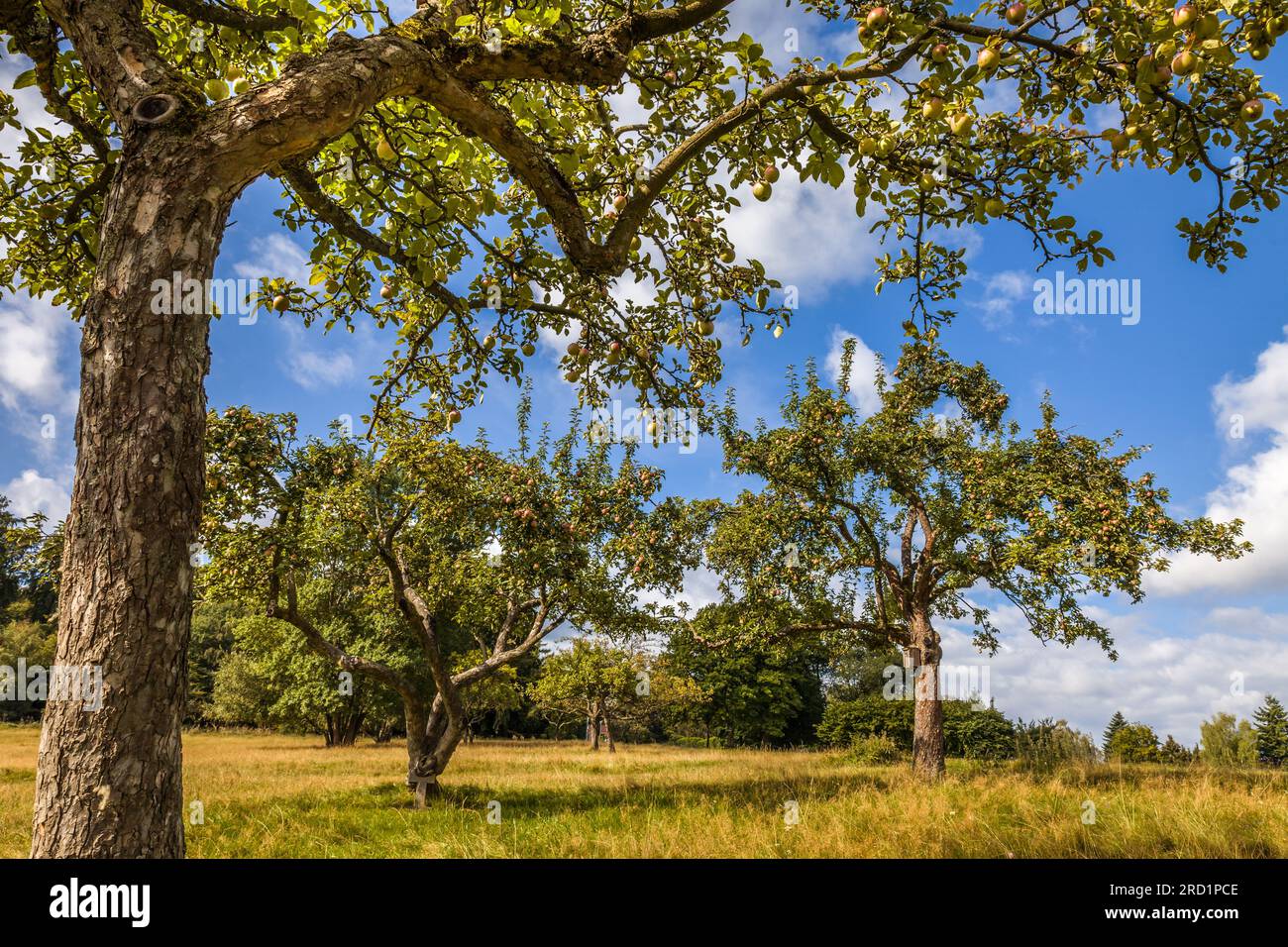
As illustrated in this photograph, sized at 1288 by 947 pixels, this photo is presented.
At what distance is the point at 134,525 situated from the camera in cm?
262

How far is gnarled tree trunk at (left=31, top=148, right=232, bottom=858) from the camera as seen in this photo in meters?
2.47

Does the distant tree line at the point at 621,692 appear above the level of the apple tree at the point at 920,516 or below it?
below

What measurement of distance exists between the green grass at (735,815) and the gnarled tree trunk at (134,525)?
19.7 ft

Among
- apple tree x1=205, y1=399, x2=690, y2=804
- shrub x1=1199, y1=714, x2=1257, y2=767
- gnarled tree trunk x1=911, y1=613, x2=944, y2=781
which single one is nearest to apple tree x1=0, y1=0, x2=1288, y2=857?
apple tree x1=205, y1=399, x2=690, y2=804

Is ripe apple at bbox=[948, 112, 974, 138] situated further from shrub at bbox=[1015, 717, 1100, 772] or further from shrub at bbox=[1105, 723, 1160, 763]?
shrub at bbox=[1105, 723, 1160, 763]

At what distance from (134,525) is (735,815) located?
10265 millimetres

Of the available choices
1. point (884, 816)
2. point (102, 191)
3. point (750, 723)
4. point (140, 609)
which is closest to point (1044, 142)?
point (140, 609)

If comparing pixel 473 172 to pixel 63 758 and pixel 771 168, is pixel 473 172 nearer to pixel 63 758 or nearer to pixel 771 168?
pixel 771 168

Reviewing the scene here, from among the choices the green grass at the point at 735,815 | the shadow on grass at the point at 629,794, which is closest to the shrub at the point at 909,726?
the green grass at the point at 735,815

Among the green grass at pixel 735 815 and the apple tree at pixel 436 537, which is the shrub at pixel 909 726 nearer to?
the green grass at pixel 735 815

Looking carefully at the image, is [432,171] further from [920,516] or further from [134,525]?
[920,516]

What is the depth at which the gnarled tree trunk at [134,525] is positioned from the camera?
247 cm

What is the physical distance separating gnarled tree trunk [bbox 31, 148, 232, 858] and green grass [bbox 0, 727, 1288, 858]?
6016mm

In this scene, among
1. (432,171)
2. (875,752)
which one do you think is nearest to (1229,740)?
(875,752)
